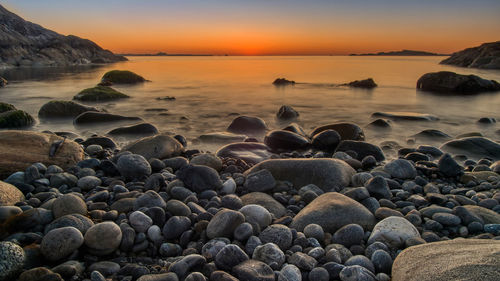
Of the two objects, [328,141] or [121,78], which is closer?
[328,141]

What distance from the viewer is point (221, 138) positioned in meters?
7.66

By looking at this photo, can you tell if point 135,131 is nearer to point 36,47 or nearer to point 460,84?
point 460,84

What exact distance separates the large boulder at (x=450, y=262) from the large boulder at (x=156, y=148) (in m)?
4.07

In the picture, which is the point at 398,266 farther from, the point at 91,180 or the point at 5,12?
the point at 5,12

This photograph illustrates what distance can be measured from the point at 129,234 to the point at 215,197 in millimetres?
1060

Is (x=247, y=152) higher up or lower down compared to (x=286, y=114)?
lower down

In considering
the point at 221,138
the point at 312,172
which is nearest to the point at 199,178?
the point at 312,172

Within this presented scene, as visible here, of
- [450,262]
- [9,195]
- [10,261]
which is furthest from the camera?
[9,195]

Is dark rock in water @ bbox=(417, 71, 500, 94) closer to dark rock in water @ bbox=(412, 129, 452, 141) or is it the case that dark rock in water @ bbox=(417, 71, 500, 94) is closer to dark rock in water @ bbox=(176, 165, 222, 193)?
dark rock in water @ bbox=(412, 129, 452, 141)

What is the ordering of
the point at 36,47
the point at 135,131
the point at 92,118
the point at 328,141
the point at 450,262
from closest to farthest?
the point at 450,262, the point at 328,141, the point at 135,131, the point at 92,118, the point at 36,47

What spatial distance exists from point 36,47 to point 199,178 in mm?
81201

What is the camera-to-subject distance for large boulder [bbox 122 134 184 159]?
17.9 feet

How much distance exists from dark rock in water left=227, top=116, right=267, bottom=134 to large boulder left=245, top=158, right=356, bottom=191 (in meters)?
4.00

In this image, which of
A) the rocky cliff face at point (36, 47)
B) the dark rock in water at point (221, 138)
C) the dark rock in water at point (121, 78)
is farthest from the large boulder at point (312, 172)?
the rocky cliff face at point (36, 47)
